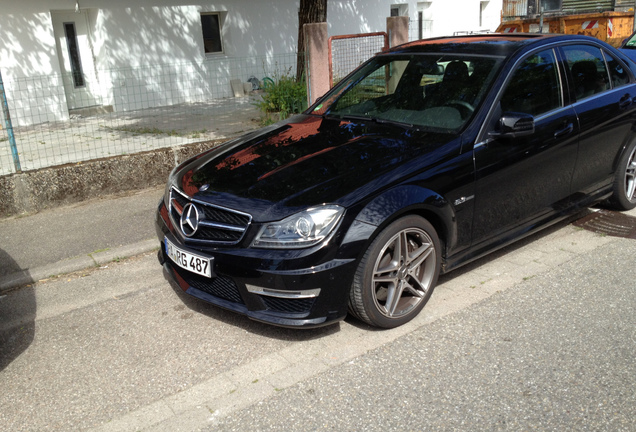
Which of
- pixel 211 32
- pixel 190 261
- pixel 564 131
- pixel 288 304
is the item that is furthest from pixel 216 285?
pixel 211 32

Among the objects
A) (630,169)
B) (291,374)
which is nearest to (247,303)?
(291,374)

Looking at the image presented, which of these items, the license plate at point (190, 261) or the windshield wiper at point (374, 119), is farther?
the windshield wiper at point (374, 119)

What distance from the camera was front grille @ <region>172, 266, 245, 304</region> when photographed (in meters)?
3.81

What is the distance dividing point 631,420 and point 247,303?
2.17 m

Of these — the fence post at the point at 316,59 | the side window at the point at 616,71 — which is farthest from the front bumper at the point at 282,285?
the fence post at the point at 316,59

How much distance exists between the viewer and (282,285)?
3.59 m

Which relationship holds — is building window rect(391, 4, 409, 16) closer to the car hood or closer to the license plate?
the car hood

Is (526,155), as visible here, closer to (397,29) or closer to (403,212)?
(403,212)

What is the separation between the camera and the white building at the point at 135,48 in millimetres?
12102

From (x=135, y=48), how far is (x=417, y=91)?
10.7 m

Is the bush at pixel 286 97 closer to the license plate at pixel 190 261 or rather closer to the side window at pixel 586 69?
the side window at pixel 586 69

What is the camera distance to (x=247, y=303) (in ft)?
12.3

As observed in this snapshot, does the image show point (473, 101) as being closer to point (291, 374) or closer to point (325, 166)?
point (325, 166)

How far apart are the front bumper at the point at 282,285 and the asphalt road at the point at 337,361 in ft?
0.97
